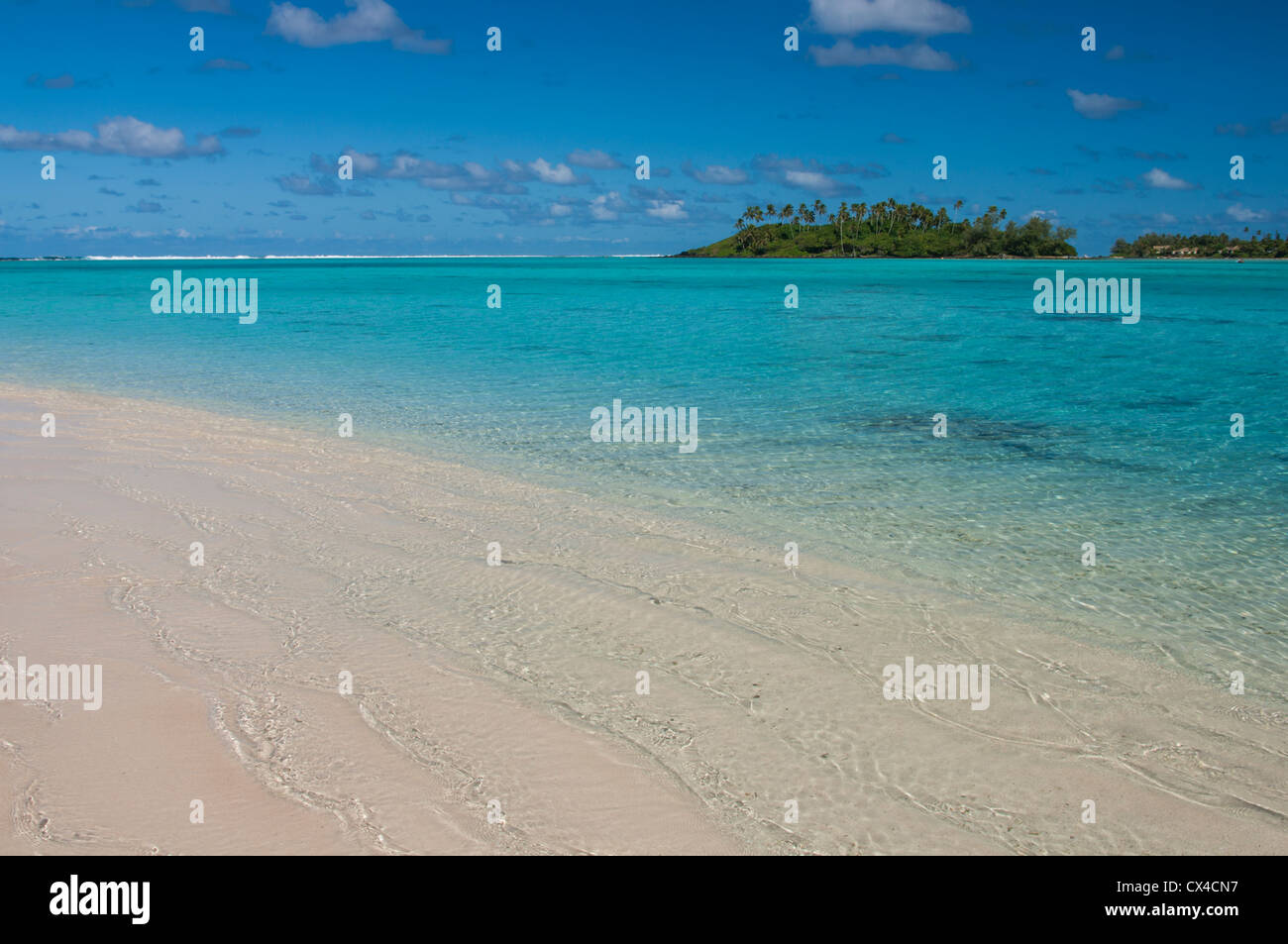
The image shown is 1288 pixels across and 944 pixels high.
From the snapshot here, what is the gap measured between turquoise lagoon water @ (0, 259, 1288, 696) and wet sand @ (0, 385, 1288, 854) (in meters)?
1.04

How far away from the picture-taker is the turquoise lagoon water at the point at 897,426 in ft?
25.0

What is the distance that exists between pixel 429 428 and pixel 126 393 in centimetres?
814

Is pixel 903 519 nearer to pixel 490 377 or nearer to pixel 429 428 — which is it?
pixel 429 428

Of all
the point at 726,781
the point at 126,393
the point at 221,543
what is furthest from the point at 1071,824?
the point at 126,393

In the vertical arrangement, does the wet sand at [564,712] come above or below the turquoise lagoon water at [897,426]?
below

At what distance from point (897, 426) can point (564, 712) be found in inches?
426

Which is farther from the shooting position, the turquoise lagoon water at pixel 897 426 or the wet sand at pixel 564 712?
the turquoise lagoon water at pixel 897 426

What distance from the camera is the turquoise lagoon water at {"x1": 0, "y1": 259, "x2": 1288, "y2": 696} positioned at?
7609 millimetres

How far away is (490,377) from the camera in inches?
794

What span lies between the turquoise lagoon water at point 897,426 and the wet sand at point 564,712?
104 cm

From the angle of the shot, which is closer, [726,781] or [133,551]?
[726,781]

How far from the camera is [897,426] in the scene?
14.5 meters

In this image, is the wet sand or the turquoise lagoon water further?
the turquoise lagoon water

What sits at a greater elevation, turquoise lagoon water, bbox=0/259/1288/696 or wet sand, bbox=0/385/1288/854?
turquoise lagoon water, bbox=0/259/1288/696
